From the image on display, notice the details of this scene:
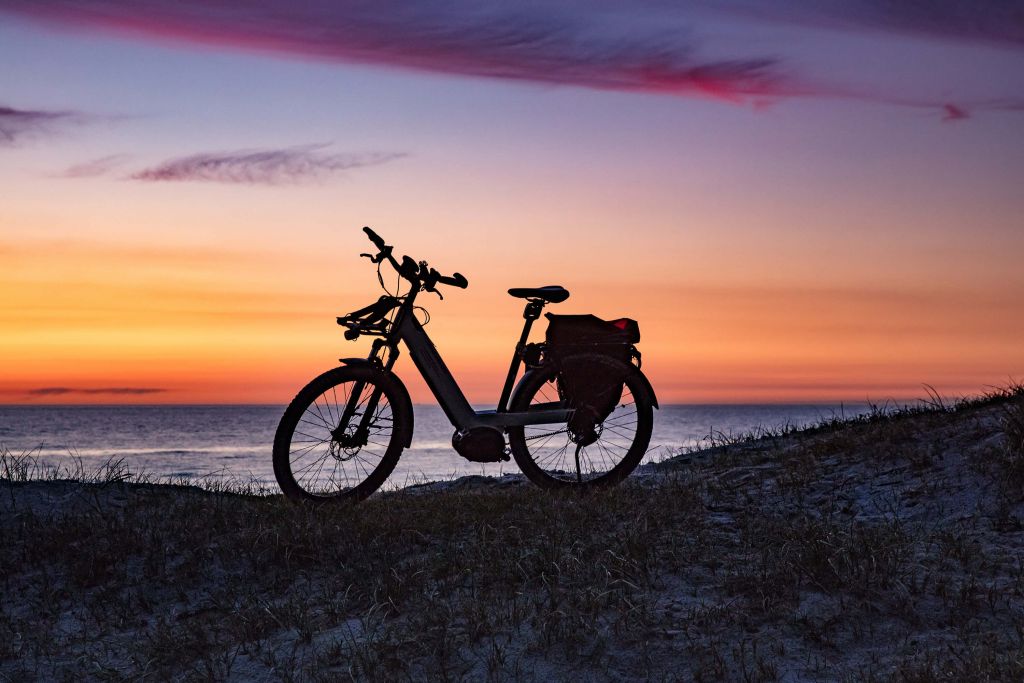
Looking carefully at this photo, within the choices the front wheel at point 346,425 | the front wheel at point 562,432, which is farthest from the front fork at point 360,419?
the front wheel at point 562,432

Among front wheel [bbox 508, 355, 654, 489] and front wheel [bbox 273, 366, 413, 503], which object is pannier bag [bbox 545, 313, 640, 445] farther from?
front wheel [bbox 273, 366, 413, 503]

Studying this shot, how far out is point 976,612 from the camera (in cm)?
536

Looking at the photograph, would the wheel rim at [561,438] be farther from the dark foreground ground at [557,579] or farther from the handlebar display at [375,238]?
the handlebar display at [375,238]

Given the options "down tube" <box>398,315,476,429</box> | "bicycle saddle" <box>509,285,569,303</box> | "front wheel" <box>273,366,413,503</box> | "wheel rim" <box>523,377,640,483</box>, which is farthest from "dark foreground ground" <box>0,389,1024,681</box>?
"bicycle saddle" <box>509,285,569,303</box>

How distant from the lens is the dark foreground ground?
5.07m

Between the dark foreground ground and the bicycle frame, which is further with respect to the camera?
the bicycle frame

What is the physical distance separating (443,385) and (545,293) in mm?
1271

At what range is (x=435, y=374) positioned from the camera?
330 inches

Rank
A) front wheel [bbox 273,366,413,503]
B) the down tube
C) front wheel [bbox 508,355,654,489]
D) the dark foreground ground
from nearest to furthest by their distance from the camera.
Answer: the dark foreground ground
front wheel [bbox 273,366,413,503]
the down tube
front wheel [bbox 508,355,654,489]

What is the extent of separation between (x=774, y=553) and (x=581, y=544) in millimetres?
1325

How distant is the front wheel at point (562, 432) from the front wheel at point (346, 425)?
1.13 meters

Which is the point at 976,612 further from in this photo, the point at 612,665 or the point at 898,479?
the point at 898,479

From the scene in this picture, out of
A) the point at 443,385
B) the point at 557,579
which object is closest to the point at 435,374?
the point at 443,385

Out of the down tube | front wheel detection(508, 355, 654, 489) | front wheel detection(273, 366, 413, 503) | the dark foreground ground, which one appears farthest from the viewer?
front wheel detection(508, 355, 654, 489)
